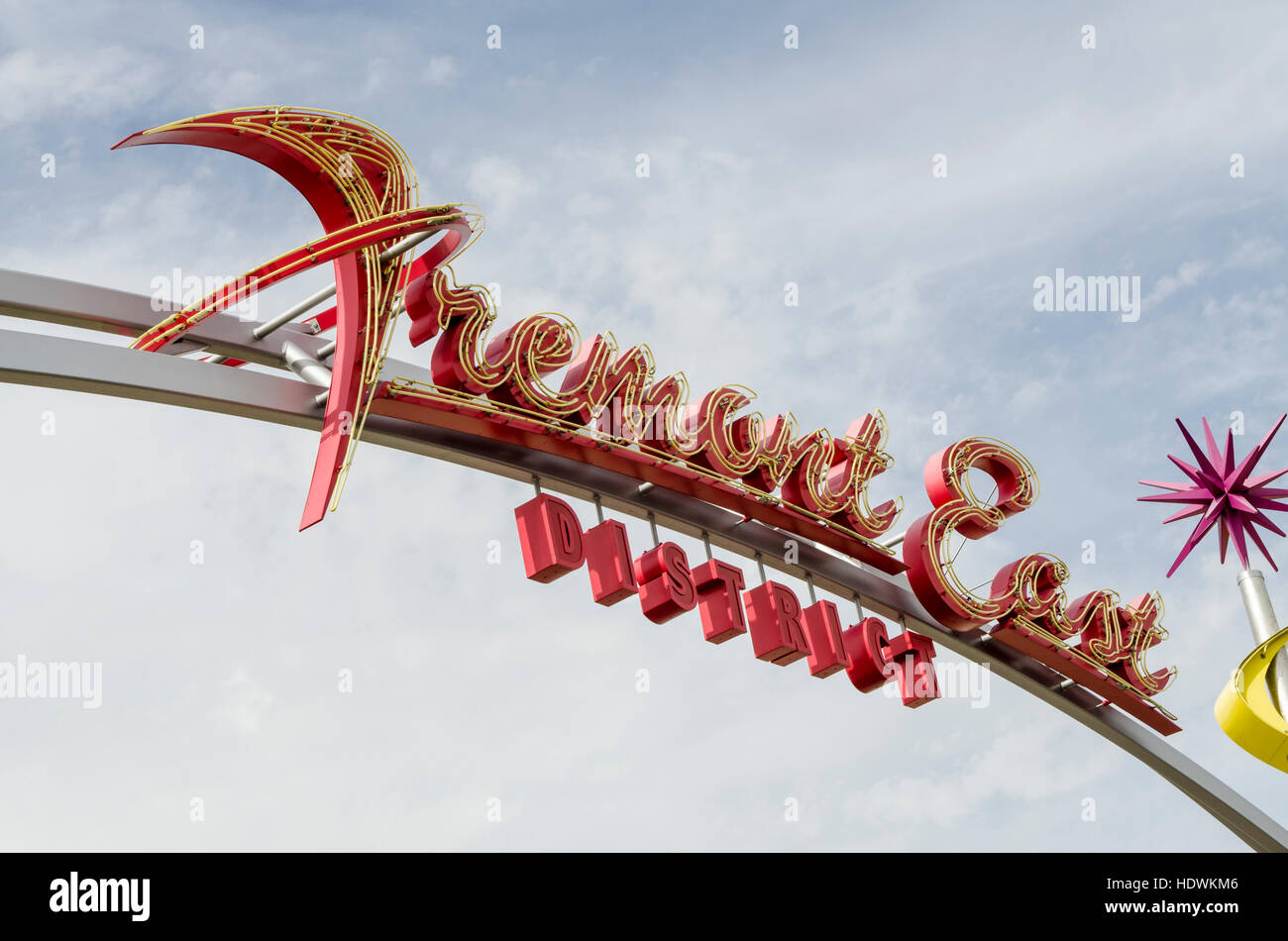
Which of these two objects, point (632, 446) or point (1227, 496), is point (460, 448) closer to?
point (632, 446)

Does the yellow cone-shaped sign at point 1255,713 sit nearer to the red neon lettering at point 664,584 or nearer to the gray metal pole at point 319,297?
the red neon lettering at point 664,584

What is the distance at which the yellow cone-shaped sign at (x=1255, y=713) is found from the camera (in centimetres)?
1331

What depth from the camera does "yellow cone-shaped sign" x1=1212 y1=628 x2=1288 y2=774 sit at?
13.3 meters

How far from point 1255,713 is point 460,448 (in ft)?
23.5

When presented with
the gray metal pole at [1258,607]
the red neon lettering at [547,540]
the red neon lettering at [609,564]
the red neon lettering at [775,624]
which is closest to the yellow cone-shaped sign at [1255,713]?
the gray metal pole at [1258,607]

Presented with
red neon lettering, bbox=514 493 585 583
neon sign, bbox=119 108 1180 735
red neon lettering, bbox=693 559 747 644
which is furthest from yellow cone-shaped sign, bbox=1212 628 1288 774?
red neon lettering, bbox=514 493 585 583

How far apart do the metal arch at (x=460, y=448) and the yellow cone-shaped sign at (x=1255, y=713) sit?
2.63 metres

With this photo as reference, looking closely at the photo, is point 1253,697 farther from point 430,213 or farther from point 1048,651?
point 430,213

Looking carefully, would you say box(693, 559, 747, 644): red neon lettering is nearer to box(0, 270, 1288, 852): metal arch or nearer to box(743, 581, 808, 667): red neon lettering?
box(743, 581, 808, 667): red neon lettering

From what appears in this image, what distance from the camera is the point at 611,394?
1258 centimetres

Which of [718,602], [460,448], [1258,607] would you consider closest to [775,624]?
[718,602]

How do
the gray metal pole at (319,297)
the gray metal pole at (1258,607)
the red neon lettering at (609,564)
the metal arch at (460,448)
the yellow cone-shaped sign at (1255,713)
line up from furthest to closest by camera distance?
the gray metal pole at (1258,607) < the yellow cone-shaped sign at (1255,713) < the red neon lettering at (609,564) < the gray metal pole at (319,297) < the metal arch at (460,448)

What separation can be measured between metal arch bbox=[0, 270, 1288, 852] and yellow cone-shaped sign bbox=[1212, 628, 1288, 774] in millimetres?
2634

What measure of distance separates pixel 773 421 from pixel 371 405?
14.1 feet
